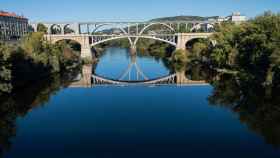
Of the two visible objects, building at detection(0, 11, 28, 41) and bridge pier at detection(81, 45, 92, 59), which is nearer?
bridge pier at detection(81, 45, 92, 59)

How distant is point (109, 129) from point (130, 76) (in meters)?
15.1

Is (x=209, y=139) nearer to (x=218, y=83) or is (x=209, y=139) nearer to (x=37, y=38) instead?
(x=218, y=83)

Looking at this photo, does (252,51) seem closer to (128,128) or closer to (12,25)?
(128,128)

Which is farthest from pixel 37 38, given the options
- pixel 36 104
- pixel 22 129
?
pixel 22 129

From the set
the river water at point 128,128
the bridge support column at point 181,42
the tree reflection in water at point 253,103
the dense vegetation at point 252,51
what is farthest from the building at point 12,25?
the tree reflection in water at point 253,103

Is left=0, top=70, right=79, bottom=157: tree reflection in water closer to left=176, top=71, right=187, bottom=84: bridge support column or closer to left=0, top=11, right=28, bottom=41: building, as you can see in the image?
left=176, top=71, right=187, bottom=84: bridge support column

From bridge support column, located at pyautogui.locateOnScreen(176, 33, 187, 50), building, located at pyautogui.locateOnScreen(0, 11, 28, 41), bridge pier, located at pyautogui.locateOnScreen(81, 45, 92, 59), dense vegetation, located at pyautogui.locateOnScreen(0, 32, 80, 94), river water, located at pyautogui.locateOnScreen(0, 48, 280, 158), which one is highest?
building, located at pyautogui.locateOnScreen(0, 11, 28, 41)

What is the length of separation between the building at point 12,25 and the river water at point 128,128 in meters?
28.8

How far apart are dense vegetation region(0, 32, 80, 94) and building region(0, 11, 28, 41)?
59.3ft

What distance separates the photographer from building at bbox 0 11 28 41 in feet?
136

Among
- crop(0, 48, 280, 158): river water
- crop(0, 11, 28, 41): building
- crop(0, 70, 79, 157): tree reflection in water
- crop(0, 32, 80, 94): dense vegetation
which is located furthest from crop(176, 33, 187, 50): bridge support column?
crop(0, 11, 28, 41): building

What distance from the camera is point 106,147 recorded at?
9.30 m

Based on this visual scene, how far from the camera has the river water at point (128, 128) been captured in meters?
9.00

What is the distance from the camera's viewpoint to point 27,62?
18.8 meters
